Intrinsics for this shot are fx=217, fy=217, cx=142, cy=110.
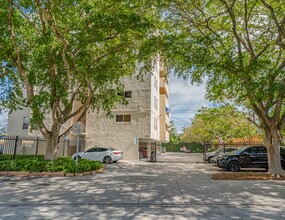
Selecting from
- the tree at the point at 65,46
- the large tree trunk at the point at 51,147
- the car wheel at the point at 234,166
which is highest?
the tree at the point at 65,46

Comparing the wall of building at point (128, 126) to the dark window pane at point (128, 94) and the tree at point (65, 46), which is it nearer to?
the dark window pane at point (128, 94)

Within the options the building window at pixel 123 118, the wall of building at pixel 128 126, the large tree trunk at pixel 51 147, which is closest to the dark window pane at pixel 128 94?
the wall of building at pixel 128 126

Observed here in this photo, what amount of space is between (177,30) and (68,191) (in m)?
10.1

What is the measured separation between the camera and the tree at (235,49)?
9.90 m

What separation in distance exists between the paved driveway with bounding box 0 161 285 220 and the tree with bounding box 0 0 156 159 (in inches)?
207

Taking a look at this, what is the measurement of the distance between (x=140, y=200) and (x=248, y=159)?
10.00 m

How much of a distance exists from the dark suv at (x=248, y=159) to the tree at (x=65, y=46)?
324 inches

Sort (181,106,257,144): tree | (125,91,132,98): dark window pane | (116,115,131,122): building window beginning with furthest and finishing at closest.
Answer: (125,91,132,98): dark window pane → (116,115,131,122): building window → (181,106,257,144): tree

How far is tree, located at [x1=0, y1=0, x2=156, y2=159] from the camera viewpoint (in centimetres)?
1002

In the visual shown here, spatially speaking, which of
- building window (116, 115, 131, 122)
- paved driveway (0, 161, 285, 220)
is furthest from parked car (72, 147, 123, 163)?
paved driveway (0, 161, 285, 220)

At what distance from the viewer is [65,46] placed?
10.9 metres

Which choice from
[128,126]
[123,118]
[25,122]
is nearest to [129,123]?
[128,126]

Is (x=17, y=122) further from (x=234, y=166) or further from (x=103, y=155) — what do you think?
(x=234, y=166)

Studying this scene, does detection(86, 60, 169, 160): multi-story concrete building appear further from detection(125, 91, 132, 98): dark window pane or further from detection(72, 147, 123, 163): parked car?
detection(72, 147, 123, 163): parked car
